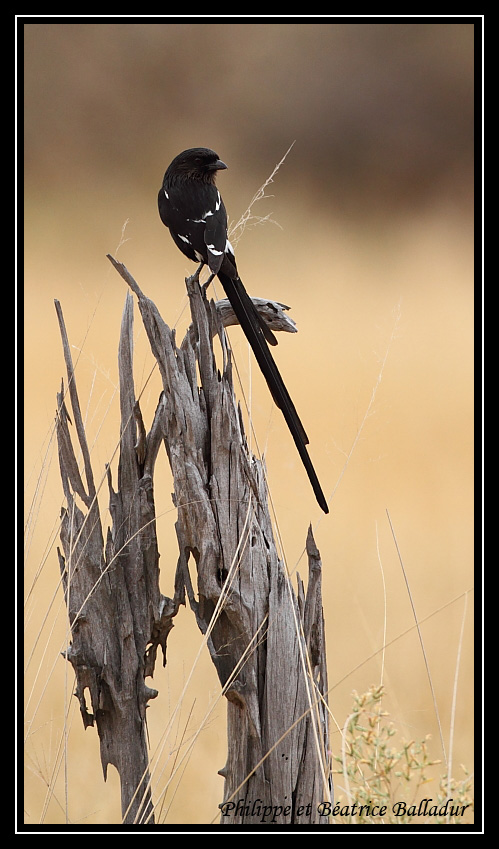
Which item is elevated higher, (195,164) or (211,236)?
(195,164)

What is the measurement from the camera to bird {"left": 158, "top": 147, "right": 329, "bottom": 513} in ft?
3.63

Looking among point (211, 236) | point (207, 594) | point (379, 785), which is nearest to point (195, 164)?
point (211, 236)

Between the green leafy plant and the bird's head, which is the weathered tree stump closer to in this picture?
the green leafy plant

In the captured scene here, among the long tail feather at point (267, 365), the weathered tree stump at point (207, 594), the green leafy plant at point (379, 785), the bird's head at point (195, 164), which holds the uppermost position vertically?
the bird's head at point (195, 164)

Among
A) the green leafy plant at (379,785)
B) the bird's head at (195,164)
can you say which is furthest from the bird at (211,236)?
the green leafy plant at (379,785)

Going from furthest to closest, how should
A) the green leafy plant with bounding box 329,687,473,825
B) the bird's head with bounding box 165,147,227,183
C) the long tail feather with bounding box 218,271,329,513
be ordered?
the bird's head with bounding box 165,147,227,183
the long tail feather with bounding box 218,271,329,513
the green leafy plant with bounding box 329,687,473,825

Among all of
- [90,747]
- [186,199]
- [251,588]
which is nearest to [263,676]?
[251,588]

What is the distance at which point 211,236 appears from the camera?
121 cm

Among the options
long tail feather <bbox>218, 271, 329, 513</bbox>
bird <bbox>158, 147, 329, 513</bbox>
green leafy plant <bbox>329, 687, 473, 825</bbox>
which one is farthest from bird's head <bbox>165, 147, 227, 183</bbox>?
green leafy plant <bbox>329, 687, 473, 825</bbox>

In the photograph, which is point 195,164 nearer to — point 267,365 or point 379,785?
point 267,365

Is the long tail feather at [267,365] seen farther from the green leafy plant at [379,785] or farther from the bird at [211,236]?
the green leafy plant at [379,785]

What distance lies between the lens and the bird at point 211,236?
3.63ft

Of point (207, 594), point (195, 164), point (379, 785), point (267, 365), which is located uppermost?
point (195, 164)
